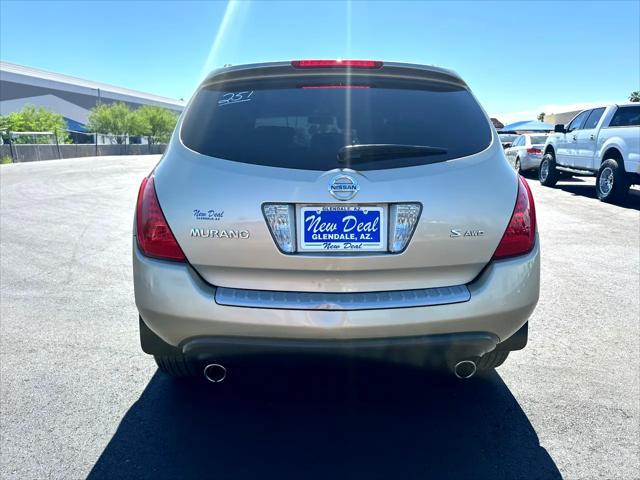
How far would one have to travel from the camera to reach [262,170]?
7.03 ft

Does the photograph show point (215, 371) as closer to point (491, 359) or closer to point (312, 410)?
point (312, 410)

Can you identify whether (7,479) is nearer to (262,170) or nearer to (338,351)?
(338,351)

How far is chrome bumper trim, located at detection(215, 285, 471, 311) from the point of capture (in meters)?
2.08

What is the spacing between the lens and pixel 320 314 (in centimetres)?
207

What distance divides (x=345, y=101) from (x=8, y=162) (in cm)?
2627

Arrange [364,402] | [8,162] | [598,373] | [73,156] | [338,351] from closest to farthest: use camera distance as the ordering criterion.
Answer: [338,351]
[364,402]
[598,373]
[8,162]
[73,156]

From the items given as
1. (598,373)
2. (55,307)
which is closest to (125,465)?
(55,307)

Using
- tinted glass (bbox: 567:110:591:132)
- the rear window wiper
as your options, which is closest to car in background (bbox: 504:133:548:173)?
tinted glass (bbox: 567:110:591:132)

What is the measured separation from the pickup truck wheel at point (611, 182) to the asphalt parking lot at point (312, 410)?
7200 mm

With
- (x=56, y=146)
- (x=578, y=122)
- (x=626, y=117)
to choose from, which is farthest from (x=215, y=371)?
(x=56, y=146)

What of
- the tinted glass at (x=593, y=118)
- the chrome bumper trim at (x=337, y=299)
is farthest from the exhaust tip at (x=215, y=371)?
the tinted glass at (x=593, y=118)

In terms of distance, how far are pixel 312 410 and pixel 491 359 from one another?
3.27 feet

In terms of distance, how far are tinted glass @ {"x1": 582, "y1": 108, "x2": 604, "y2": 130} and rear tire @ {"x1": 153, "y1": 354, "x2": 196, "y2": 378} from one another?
39.7 feet

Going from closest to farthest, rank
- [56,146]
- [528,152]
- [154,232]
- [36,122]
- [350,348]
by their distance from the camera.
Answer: [350,348] < [154,232] < [528,152] < [56,146] < [36,122]
